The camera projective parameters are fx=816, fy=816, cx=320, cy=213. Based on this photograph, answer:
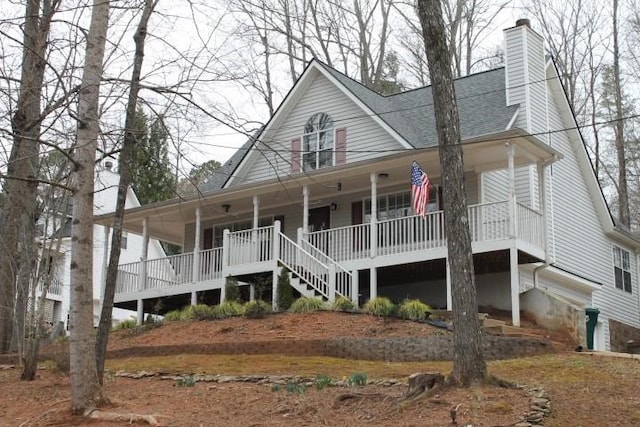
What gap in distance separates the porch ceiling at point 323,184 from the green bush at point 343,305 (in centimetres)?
251

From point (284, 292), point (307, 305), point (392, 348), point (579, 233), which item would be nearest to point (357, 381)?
point (392, 348)

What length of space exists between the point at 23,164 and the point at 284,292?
620cm

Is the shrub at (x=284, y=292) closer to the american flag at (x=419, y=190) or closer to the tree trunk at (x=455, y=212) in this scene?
the american flag at (x=419, y=190)

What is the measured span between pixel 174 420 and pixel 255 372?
3.50 metres

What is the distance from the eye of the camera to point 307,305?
55.5 feet

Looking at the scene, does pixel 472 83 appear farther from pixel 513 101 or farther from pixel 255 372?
pixel 255 372

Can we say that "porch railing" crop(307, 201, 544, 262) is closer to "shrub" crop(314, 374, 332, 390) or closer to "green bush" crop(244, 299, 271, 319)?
"green bush" crop(244, 299, 271, 319)

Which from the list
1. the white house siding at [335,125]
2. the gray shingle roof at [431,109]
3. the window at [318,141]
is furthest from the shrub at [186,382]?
the window at [318,141]

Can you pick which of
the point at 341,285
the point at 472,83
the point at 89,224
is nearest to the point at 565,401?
the point at 89,224

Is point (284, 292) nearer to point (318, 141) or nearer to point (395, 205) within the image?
point (395, 205)

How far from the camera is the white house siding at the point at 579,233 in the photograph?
70.8ft

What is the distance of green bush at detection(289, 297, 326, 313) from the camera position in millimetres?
16859

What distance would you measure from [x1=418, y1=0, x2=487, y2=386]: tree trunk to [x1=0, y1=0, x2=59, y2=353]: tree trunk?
5.87m

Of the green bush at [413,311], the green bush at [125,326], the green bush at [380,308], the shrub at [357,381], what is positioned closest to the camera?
the shrub at [357,381]
